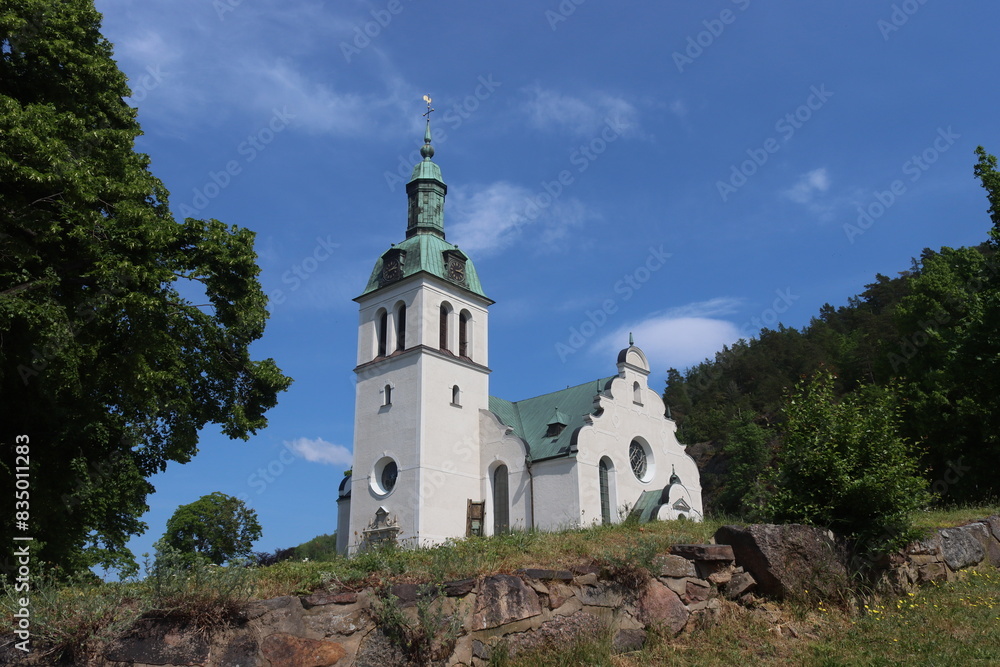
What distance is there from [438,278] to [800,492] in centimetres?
2284

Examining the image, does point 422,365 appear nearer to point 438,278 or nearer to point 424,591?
point 438,278

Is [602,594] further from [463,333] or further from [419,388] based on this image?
[463,333]

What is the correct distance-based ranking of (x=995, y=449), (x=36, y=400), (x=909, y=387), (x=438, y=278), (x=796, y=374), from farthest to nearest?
(x=796, y=374)
(x=438, y=278)
(x=909, y=387)
(x=995, y=449)
(x=36, y=400)

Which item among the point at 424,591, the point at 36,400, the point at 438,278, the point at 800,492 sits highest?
the point at 438,278

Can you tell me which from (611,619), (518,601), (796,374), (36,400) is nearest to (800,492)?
(611,619)

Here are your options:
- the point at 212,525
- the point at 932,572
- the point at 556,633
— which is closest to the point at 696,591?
the point at 556,633

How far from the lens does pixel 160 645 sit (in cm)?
618

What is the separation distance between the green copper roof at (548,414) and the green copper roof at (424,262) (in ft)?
17.5

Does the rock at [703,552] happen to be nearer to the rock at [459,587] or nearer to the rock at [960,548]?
the rock at [459,587]

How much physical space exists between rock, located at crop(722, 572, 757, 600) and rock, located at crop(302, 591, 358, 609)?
4.61m

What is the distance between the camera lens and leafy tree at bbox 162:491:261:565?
1837 inches

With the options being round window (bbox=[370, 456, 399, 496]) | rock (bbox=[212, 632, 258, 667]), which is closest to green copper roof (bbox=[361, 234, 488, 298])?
round window (bbox=[370, 456, 399, 496])

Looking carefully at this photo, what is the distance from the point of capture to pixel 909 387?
28.7 m

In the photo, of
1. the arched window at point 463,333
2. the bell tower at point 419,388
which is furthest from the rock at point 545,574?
the arched window at point 463,333
